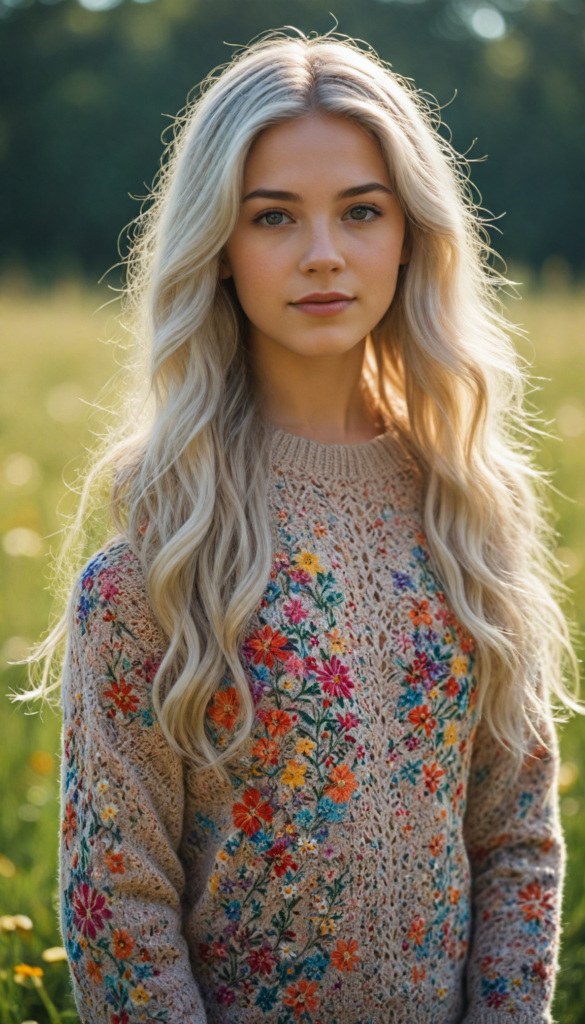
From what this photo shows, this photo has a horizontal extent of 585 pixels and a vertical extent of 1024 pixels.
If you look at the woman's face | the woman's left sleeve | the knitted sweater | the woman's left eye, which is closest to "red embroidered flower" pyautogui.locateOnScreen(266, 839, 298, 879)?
the knitted sweater

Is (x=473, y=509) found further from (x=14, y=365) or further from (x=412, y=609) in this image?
(x=14, y=365)

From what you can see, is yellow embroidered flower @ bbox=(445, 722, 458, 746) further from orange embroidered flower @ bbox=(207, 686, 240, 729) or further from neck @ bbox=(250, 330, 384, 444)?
neck @ bbox=(250, 330, 384, 444)

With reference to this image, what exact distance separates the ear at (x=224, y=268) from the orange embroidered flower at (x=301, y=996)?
1.19m

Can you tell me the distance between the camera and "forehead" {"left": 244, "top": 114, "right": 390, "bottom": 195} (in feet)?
5.14

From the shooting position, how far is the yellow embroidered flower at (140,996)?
145 cm

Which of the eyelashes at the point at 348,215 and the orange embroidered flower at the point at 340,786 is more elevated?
the eyelashes at the point at 348,215

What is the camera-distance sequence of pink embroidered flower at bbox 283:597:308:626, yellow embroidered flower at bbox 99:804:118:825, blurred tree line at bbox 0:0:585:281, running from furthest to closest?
blurred tree line at bbox 0:0:585:281 → pink embroidered flower at bbox 283:597:308:626 → yellow embroidered flower at bbox 99:804:118:825

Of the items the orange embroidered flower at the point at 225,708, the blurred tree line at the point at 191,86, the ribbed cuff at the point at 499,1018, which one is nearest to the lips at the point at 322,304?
the orange embroidered flower at the point at 225,708

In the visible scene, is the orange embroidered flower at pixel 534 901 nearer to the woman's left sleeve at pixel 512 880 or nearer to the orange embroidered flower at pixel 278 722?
the woman's left sleeve at pixel 512 880

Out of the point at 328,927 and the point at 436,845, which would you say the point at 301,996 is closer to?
→ the point at 328,927

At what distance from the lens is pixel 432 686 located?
5.47 ft

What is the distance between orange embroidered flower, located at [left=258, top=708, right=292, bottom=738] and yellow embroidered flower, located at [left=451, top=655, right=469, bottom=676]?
348 millimetres

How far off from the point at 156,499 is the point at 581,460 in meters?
3.75

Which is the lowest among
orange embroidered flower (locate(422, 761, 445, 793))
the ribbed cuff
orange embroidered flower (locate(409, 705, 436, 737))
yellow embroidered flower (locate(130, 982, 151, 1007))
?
the ribbed cuff
